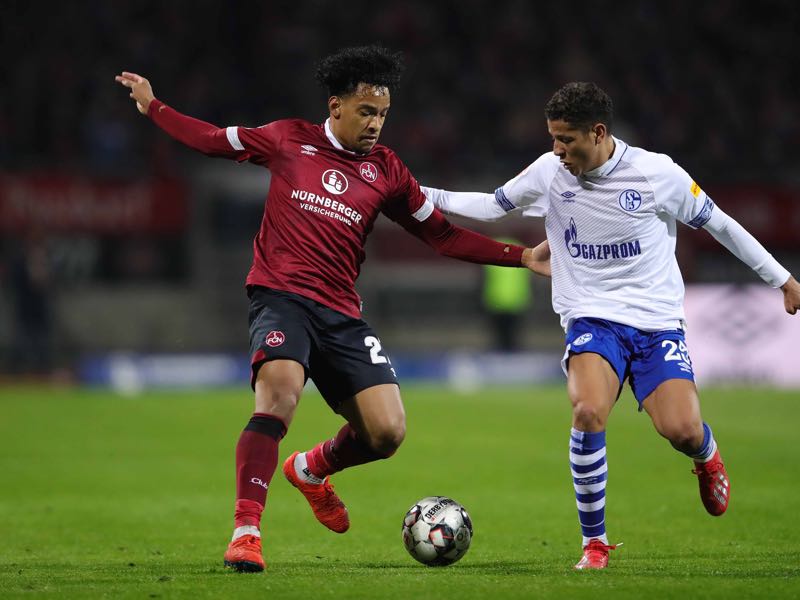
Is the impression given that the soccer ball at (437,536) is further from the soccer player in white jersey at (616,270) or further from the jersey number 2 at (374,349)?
the jersey number 2 at (374,349)

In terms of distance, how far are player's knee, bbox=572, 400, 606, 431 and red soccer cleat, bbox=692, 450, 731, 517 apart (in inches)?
35.4

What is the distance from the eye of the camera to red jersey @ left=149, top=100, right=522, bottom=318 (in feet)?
21.1

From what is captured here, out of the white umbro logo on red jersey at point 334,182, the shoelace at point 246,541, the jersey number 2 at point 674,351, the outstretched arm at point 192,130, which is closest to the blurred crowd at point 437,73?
the outstretched arm at point 192,130

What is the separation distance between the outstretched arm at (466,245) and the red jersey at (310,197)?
0.29 m

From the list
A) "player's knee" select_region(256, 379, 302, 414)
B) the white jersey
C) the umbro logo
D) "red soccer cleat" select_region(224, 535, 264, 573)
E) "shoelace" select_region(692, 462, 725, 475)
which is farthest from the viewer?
"shoelace" select_region(692, 462, 725, 475)

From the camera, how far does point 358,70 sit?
653 cm

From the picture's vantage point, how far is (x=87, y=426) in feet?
47.0

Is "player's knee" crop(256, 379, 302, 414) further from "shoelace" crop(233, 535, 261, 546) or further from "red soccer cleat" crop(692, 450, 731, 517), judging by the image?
"red soccer cleat" crop(692, 450, 731, 517)

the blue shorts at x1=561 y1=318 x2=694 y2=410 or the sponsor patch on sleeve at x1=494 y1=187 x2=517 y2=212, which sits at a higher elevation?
the sponsor patch on sleeve at x1=494 y1=187 x2=517 y2=212

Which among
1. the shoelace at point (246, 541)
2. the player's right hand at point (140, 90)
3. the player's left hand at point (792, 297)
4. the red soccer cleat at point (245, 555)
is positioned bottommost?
the red soccer cleat at point (245, 555)

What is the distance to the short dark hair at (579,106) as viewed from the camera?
20.6 ft

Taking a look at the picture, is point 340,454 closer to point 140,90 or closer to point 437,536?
point 437,536

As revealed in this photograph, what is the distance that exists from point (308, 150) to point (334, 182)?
23 centimetres

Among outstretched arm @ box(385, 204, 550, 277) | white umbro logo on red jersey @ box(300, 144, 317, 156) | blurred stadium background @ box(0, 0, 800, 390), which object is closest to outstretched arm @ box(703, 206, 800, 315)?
outstretched arm @ box(385, 204, 550, 277)
